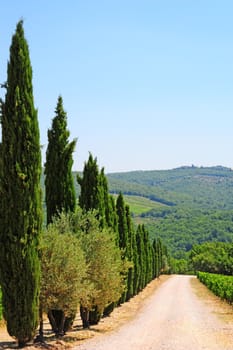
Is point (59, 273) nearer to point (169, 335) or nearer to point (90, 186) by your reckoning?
point (169, 335)

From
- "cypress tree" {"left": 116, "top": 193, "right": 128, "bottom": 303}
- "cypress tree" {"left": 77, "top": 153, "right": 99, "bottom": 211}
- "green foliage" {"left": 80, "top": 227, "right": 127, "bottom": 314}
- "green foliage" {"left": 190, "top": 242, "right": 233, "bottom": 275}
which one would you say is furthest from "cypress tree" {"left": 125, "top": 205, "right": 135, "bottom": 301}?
"green foliage" {"left": 190, "top": 242, "right": 233, "bottom": 275}

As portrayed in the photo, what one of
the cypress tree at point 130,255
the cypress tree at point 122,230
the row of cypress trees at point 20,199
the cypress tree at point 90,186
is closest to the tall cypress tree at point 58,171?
the cypress tree at point 90,186

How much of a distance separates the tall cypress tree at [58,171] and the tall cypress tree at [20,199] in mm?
5658

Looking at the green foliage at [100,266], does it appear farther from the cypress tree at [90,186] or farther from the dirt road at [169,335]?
the cypress tree at [90,186]

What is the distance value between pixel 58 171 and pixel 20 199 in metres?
6.52

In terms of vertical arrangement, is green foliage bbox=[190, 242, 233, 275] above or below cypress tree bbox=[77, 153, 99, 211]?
below

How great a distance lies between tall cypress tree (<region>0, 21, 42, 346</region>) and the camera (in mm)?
16031

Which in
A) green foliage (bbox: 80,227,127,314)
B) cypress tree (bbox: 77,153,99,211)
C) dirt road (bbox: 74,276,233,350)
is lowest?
dirt road (bbox: 74,276,233,350)

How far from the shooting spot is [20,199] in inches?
644

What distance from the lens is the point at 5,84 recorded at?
55.9 ft

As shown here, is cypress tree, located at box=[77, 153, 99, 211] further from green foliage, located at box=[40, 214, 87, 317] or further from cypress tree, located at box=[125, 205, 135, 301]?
cypress tree, located at box=[125, 205, 135, 301]

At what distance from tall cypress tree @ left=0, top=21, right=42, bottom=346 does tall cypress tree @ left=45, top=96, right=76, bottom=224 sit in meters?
5.66

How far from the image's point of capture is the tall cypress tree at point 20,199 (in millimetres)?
16031

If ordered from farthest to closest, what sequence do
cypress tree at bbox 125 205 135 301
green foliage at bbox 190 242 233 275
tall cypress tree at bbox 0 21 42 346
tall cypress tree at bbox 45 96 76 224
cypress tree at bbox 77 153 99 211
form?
green foliage at bbox 190 242 233 275 < cypress tree at bbox 125 205 135 301 < cypress tree at bbox 77 153 99 211 < tall cypress tree at bbox 45 96 76 224 < tall cypress tree at bbox 0 21 42 346
